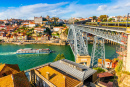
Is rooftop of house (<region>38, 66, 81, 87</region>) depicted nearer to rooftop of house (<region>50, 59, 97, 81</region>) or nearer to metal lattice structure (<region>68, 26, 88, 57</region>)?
rooftop of house (<region>50, 59, 97, 81</region>)

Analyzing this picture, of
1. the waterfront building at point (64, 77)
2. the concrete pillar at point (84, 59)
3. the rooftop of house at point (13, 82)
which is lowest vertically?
the concrete pillar at point (84, 59)

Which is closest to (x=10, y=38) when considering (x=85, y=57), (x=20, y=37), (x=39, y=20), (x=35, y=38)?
(x=20, y=37)

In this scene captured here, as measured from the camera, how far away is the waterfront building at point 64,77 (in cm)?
548

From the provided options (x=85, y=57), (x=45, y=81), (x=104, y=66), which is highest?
(x=45, y=81)

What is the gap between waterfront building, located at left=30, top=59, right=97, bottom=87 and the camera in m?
5.48

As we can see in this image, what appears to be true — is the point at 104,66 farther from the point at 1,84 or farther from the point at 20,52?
the point at 20,52

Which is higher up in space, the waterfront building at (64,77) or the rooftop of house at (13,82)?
the rooftop of house at (13,82)

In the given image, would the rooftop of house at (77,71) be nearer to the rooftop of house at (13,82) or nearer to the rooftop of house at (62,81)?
the rooftop of house at (62,81)

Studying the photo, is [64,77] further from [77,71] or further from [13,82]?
[13,82]

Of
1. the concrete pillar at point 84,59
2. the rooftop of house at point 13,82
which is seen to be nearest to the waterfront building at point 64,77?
the rooftop of house at point 13,82

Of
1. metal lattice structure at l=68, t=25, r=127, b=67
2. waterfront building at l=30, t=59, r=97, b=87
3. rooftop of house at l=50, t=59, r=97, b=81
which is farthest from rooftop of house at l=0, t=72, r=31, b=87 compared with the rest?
metal lattice structure at l=68, t=25, r=127, b=67

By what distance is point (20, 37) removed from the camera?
1629 inches

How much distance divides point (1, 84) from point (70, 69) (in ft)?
12.7

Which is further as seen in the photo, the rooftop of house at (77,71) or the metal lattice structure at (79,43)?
the metal lattice structure at (79,43)
